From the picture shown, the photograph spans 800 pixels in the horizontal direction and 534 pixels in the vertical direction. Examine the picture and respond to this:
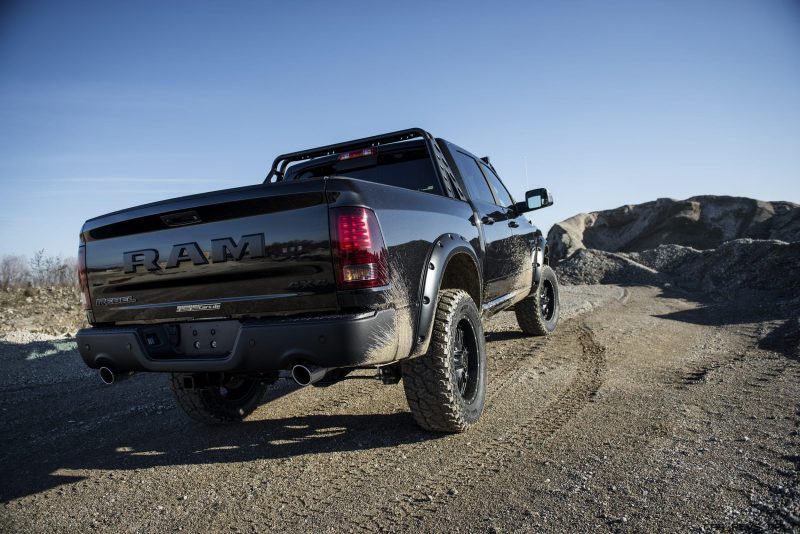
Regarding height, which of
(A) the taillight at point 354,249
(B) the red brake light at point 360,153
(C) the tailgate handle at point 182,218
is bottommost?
(A) the taillight at point 354,249

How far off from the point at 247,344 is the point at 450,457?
125 cm

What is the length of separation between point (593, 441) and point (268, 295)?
6.37ft

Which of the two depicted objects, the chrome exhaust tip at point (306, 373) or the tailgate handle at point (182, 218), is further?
the tailgate handle at point (182, 218)

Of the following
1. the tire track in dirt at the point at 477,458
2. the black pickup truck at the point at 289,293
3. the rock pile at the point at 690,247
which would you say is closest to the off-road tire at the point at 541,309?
the tire track in dirt at the point at 477,458

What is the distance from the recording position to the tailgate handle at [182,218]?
2.63m

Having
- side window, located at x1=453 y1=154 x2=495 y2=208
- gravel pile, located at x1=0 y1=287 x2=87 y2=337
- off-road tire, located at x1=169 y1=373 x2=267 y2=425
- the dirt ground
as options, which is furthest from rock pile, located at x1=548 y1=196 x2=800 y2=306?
gravel pile, located at x1=0 y1=287 x2=87 y2=337

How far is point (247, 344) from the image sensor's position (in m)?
2.39

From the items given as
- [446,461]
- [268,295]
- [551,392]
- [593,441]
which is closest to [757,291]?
[551,392]

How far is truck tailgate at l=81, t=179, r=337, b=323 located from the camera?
93.8 inches

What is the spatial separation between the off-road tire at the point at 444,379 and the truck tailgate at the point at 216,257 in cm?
77

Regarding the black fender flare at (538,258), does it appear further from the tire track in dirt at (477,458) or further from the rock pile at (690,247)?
the rock pile at (690,247)

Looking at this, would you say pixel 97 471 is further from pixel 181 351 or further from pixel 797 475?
pixel 797 475

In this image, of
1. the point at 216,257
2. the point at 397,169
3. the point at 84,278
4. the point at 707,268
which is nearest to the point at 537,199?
the point at 397,169

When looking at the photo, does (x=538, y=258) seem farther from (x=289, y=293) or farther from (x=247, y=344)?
(x=247, y=344)
